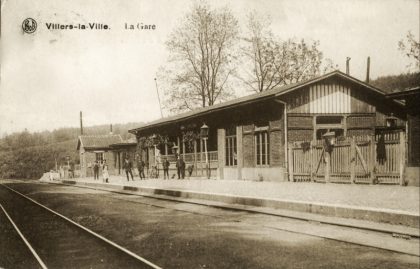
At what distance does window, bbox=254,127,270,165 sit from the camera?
71.7ft

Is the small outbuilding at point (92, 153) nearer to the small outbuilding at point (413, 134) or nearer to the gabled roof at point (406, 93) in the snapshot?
the gabled roof at point (406, 93)

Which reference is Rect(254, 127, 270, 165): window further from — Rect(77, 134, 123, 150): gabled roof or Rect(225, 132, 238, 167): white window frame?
Rect(77, 134, 123, 150): gabled roof

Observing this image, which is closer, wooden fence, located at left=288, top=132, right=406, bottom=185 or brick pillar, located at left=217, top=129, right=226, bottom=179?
wooden fence, located at left=288, top=132, right=406, bottom=185

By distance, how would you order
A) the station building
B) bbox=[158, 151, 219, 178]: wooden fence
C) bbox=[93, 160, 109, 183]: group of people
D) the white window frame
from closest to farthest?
the station building → the white window frame → bbox=[158, 151, 219, 178]: wooden fence → bbox=[93, 160, 109, 183]: group of people

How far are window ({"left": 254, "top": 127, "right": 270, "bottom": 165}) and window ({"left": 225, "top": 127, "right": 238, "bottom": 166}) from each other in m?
1.94

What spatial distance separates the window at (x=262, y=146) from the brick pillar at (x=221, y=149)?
128 inches

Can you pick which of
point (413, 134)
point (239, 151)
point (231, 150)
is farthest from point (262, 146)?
point (413, 134)

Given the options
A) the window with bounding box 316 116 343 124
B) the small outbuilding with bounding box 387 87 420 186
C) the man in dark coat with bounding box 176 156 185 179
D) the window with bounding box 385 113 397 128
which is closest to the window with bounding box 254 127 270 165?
the window with bounding box 316 116 343 124

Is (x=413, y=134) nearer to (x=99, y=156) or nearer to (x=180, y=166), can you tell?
(x=180, y=166)

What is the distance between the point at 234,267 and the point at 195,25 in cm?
3038

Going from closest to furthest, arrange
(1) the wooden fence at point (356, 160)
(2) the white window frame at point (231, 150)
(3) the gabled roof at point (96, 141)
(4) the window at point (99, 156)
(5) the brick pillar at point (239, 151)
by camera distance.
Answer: (1) the wooden fence at point (356, 160) < (5) the brick pillar at point (239, 151) < (2) the white window frame at point (231, 150) < (3) the gabled roof at point (96, 141) < (4) the window at point (99, 156)

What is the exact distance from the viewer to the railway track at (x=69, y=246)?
7371 millimetres

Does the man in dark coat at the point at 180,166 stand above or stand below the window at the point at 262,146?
below

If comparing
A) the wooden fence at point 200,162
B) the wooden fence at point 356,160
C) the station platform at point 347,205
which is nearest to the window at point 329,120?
the wooden fence at point 356,160
